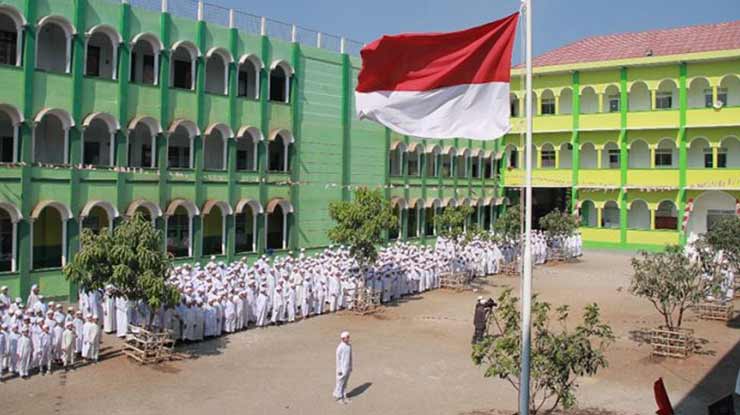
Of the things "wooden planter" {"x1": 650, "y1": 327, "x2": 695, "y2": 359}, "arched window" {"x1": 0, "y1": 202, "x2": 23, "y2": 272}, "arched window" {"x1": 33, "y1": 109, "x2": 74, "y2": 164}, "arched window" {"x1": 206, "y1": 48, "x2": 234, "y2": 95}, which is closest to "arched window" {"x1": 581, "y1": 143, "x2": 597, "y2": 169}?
"arched window" {"x1": 206, "y1": 48, "x2": 234, "y2": 95}

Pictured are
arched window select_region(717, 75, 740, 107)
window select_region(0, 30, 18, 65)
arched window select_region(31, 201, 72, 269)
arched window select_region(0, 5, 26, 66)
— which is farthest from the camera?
arched window select_region(717, 75, 740, 107)

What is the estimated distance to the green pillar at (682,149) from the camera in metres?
37.7

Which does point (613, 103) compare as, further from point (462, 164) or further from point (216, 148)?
point (216, 148)

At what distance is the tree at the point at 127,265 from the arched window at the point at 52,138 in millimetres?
7647

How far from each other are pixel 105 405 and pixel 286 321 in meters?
7.70

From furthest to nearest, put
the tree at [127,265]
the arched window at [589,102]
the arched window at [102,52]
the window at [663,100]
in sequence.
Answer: the arched window at [589,102] → the window at [663,100] → the arched window at [102,52] → the tree at [127,265]

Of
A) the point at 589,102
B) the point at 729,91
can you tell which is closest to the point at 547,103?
the point at 589,102

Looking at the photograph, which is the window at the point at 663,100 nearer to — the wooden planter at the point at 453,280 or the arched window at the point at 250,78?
the wooden planter at the point at 453,280

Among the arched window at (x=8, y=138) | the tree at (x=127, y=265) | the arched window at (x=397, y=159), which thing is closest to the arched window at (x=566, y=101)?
the arched window at (x=397, y=159)

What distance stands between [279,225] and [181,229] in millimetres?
4730

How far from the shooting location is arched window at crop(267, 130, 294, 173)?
27703 millimetres

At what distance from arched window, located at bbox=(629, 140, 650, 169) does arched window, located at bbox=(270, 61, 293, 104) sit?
74.9ft

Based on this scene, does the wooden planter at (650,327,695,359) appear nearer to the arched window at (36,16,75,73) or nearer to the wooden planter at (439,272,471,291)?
the wooden planter at (439,272,471,291)

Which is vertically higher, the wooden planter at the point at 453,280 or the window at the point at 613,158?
the window at the point at 613,158
